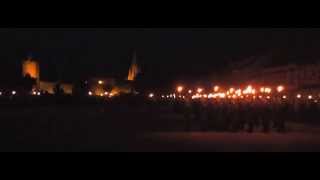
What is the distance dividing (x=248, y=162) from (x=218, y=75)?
148 ft

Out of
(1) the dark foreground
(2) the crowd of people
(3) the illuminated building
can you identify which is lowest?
(1) the dark foreground

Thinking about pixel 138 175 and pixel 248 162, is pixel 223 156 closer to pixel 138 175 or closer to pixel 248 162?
pixel 248 162

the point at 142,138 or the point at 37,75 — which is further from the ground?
the point at 37,75

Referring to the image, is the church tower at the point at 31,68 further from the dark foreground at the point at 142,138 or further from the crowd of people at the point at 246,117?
the crowd of people at the point at 246,117

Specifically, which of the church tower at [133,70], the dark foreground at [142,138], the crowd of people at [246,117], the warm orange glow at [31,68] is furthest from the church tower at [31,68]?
the crowd of people at [246,117]

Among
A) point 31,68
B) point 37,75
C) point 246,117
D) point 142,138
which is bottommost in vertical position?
point 142,138

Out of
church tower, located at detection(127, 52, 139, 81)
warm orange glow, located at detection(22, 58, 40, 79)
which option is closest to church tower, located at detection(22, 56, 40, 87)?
warm orange glow, located at detection(22, 58, 40, 79)

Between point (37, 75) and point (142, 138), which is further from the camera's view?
point (37, 75)

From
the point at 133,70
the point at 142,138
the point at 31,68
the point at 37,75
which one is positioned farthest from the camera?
the point at 133,70

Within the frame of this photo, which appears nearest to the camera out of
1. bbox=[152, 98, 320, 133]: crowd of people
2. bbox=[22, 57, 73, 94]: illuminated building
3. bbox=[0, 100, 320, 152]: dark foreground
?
bbox=[0, 100, 320, 152]: dark foreground

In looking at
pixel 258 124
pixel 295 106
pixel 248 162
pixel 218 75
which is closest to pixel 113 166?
pixel 248 162

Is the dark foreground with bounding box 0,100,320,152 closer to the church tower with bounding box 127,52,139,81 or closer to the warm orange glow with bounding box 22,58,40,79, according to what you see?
the warm orange glow with bounding box 22,58,40,79

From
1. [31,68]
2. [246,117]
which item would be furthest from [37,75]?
[246,117]

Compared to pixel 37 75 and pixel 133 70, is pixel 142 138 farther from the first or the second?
pixel 133 70
